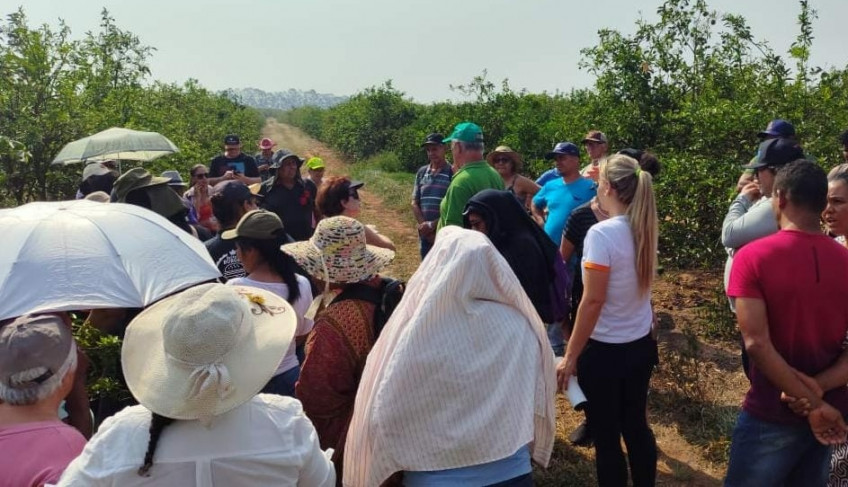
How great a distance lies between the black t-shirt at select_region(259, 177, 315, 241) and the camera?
5660 mm

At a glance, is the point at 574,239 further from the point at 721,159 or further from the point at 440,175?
the point at 721,159

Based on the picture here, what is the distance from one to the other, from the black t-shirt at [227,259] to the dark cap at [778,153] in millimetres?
2876

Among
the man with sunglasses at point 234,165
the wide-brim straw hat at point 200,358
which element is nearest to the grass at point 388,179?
the man with sunglasses at point 234,165

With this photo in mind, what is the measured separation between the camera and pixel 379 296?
2.34 m

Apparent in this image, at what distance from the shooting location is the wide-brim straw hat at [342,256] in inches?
91.9

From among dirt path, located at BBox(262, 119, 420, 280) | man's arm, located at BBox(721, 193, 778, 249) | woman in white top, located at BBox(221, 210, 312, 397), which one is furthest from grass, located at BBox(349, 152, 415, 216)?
woman in white top, located at BBox(221, 210, 312, 397)

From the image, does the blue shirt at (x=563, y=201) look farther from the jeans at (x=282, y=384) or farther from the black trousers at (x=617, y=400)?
the jeans at (x=282, y=384)

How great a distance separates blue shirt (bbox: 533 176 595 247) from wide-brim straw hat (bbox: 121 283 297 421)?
3.49 m

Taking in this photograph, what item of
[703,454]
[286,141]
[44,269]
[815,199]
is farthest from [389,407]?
[286,141]

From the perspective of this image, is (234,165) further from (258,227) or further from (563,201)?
(258,227)

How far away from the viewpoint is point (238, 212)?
3.79 m

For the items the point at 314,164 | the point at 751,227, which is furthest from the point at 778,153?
the point at 314,164

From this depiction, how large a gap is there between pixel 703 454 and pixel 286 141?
150 ft

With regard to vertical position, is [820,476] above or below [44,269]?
below
